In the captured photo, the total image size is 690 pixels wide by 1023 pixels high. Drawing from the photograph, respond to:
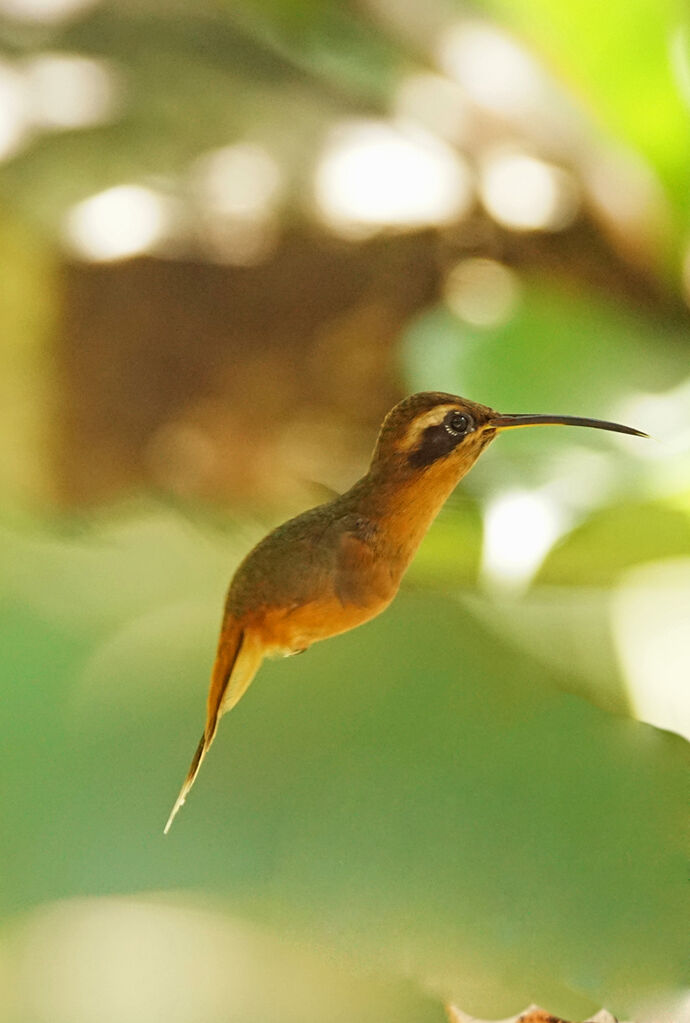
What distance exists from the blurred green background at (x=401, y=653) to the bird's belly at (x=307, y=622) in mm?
88

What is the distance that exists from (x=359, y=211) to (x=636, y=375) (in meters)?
0.32

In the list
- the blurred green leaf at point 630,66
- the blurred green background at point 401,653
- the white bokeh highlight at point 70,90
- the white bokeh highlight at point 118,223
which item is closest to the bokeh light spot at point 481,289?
the blurred green background at point 401,653

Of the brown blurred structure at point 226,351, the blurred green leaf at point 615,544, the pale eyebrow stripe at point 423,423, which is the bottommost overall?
the brown blurred structure at point 226,351

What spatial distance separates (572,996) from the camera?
30 centimetres

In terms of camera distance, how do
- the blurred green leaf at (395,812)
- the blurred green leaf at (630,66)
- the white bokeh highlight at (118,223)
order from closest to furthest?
the blurred green leaf at (395,812)
the blurred green leaf at (630,66)
the white bokeh highlight at (118,223)

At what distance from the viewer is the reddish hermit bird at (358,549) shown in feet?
0.63

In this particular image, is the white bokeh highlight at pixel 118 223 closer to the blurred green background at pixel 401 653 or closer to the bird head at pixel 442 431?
the blurred green background at pixel 401 653

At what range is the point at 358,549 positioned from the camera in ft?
0.65

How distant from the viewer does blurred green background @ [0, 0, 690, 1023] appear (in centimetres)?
32

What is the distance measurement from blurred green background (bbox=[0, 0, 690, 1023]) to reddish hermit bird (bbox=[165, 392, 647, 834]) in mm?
81

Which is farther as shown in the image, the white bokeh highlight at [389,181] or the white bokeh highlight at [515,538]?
the white bokeh highlight at [389,181]

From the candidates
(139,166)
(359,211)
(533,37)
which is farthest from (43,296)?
(533,37)

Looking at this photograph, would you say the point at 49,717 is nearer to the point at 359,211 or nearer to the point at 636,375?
the point at 636,375

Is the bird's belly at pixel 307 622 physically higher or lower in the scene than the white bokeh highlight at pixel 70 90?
higher
